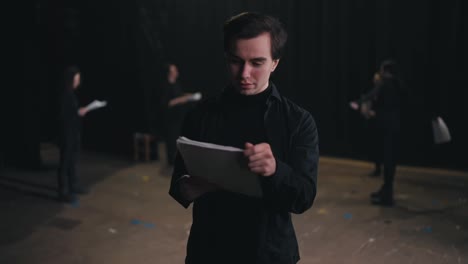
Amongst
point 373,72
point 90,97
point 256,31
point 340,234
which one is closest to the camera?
point 256,31

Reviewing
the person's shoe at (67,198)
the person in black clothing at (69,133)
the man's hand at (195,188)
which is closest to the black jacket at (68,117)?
the person in black clothing at (69,133)

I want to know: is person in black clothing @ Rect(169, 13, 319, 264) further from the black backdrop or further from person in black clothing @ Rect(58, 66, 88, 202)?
the black backdrop

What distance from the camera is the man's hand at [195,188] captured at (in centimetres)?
167

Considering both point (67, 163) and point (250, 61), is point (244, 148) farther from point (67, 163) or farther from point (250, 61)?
point (67, 163)

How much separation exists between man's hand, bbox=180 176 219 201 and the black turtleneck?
16cm

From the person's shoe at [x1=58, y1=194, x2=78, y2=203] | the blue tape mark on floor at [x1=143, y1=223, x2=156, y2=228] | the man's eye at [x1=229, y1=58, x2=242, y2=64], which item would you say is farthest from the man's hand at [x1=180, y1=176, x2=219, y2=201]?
the person's shoe at [x1=58, y1=194, x2=78, y2=203]

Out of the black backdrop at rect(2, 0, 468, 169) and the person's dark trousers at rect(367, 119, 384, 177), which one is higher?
the black backdrop at rect(2, 0, 468, 169)

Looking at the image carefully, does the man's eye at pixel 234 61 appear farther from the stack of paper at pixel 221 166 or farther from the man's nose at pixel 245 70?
the stack of paper at pixel 221 166

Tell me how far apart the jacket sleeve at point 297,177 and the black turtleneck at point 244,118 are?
0.13 m

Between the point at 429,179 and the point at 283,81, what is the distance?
2.88 meters

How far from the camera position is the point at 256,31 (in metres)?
1.57

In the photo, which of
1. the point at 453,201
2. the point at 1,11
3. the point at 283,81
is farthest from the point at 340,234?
the point at 1,11

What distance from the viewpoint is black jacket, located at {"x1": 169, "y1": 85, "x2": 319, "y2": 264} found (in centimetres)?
168

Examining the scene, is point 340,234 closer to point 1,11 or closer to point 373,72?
point 373,72
